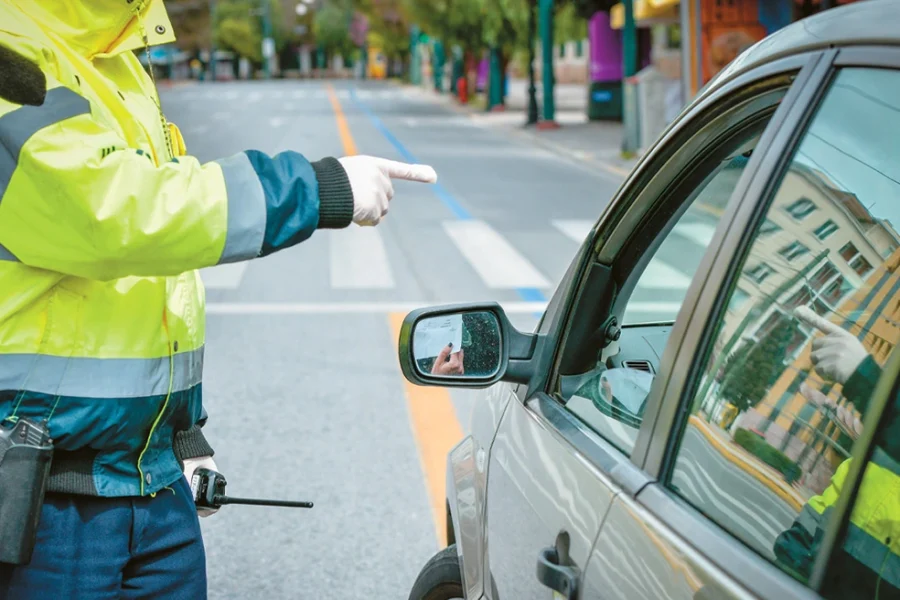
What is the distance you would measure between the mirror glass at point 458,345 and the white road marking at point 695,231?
9616mm

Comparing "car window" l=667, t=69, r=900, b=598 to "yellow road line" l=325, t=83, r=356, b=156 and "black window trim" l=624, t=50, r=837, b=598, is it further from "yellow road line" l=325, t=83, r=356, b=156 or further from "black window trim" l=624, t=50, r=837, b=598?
"yellow road line" l=325, t=83, r=356, b=156

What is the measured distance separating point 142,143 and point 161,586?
790 millimetres

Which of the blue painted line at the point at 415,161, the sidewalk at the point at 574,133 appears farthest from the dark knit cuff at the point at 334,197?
the blue painted line at the point at 415,161

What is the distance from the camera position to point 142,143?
7.16ft

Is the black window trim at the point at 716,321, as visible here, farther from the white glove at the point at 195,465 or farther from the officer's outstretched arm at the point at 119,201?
the white glove at the point at 195,465

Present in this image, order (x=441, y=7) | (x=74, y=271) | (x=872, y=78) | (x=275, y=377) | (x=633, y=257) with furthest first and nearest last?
(x=441, y=7) < (x=275, y=377) < (x=633, y=257) < (x=74, y=271) < (x=872, y=78)

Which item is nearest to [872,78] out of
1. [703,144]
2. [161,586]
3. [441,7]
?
[703,144]

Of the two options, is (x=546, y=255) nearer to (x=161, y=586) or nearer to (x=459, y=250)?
(x=459, y=250)

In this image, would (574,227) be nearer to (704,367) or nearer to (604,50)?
(704,367)

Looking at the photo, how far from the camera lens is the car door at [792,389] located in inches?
54.2

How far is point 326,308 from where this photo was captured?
9375 mm

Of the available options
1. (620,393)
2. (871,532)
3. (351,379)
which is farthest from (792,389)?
(351,379)

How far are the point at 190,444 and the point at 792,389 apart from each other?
1378 mm

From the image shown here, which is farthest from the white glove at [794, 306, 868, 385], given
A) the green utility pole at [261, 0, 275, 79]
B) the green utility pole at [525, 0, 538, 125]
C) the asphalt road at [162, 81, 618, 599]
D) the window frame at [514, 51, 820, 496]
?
the green utility pole at [261, 0, 275, 79]
